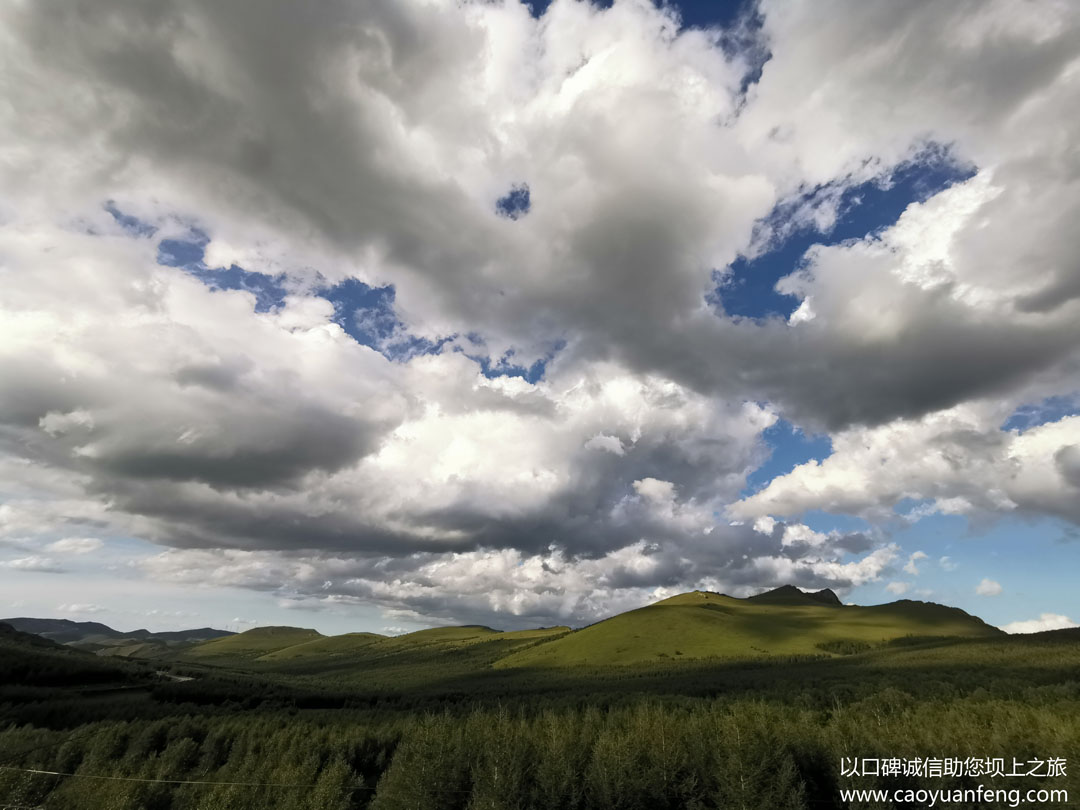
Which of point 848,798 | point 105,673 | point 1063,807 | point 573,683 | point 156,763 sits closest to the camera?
point 1063,807

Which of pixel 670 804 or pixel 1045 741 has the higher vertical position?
pixel 1045 741

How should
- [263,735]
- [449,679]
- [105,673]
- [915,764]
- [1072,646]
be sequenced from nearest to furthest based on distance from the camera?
[915,764] → [263,735] → [105,673] → [1072,646] → [449,679]

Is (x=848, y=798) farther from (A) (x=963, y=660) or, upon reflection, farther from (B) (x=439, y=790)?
(A) (x=963, y=660)

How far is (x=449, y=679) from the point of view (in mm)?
179375

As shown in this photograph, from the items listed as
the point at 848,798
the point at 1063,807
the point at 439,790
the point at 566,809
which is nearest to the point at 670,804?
the point at 566,809

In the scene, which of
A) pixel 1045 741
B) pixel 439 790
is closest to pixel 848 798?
pixel 1045 741

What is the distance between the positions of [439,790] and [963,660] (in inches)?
5429

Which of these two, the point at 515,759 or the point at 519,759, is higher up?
the point at 515,759

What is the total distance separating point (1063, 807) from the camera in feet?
66.1

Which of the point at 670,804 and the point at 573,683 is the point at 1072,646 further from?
the point at 670,804

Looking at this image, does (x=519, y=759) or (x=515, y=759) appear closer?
(x=515, y=759)

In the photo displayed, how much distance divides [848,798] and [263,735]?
4435cm

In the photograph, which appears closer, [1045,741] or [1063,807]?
[1063,807]

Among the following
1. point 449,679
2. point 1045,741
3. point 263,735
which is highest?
point 1045,741
